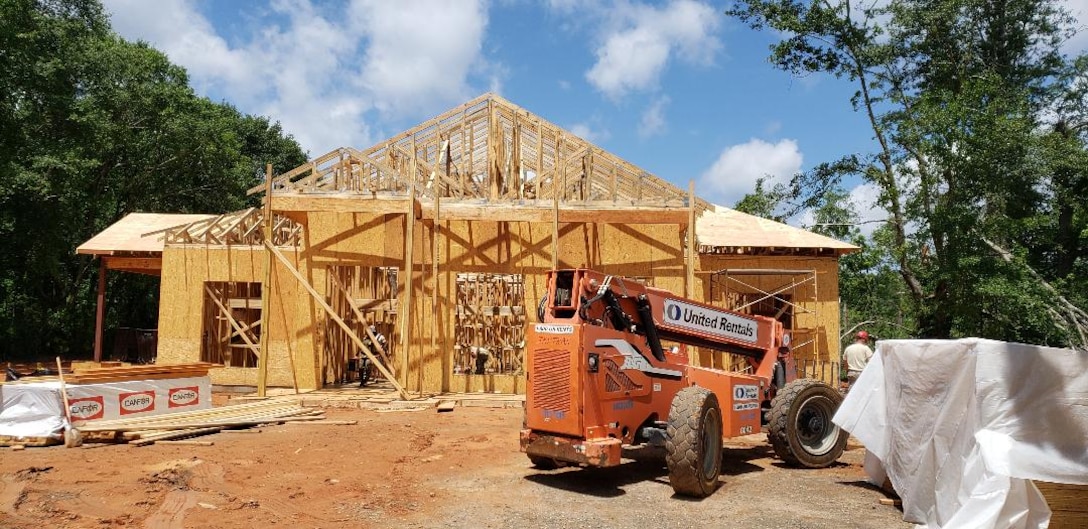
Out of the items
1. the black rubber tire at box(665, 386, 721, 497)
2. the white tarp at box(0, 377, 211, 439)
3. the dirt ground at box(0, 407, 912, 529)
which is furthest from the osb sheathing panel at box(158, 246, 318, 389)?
the black rubber tire at box(665, 386, 721, 497)

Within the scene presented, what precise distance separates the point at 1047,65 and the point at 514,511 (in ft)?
82.5

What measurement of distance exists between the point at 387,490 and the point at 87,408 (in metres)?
5.71

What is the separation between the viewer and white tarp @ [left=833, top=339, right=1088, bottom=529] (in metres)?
5.20

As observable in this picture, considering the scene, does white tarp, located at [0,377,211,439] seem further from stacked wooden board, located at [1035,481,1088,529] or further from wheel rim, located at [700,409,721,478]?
stacked wooden board, located at [1035,481,1088,529]

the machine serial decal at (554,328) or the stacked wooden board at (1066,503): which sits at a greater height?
the machine serial decal at (554,328)

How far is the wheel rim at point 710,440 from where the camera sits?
7.59m

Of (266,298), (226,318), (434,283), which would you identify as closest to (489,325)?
(434,283)

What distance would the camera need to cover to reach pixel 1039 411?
213 inches

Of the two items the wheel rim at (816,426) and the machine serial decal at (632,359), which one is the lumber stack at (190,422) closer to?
the machine serial decal at (632,359)

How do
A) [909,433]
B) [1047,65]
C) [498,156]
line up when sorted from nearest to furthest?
1. [909,433]
2. [498,156]
3. [1047,65]

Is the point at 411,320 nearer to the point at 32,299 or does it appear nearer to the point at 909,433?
the point at 909,433

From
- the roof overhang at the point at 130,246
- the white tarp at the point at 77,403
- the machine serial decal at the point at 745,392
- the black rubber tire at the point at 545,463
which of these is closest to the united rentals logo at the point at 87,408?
the white tarp at the point at 77,403

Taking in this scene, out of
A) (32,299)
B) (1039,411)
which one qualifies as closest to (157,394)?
(1039,411)

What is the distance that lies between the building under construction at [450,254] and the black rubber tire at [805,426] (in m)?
6.00
